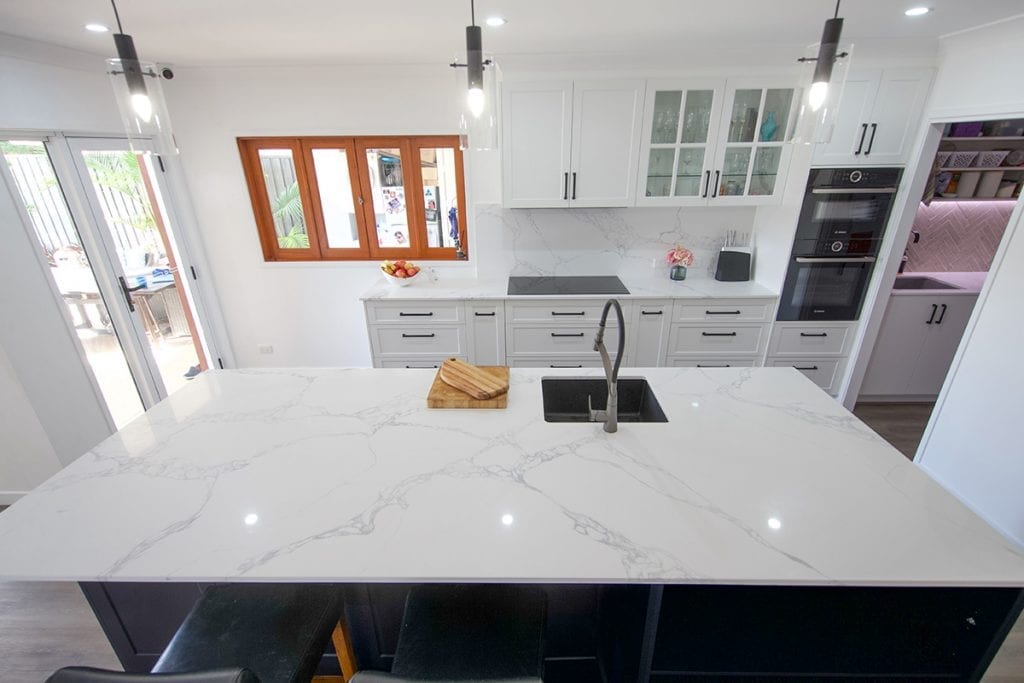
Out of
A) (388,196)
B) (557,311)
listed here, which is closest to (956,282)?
(557,311)

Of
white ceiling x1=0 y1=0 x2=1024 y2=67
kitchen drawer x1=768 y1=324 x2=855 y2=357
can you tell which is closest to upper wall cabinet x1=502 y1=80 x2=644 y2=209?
white ceiling x1=0 y1=0 x2=1024 y2=67

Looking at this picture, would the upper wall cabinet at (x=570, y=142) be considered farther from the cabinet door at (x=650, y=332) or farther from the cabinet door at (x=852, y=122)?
the cabinet door at (x=852, y=122)

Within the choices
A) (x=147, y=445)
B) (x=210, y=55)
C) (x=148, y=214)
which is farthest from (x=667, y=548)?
(x=148, y=214)

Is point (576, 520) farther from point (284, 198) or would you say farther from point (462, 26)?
point (284, 198)

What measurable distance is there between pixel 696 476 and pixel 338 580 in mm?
984

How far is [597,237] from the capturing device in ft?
11.3

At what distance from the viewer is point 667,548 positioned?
1.07 metres

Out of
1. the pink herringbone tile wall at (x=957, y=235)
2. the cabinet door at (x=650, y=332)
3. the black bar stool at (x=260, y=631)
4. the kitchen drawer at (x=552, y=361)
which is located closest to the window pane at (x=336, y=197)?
the kitchen drawer at (x=552, y=361)

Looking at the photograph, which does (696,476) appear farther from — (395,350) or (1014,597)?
(395,350)

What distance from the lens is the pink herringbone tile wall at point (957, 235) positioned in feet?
11.1

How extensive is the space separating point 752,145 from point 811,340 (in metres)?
1.40

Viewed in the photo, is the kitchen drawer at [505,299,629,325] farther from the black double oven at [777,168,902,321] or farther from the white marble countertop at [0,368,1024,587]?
the white marble countertop at [0,368,1024,587]

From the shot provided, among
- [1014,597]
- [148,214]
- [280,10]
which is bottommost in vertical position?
[1014,597]

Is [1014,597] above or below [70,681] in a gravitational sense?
below
